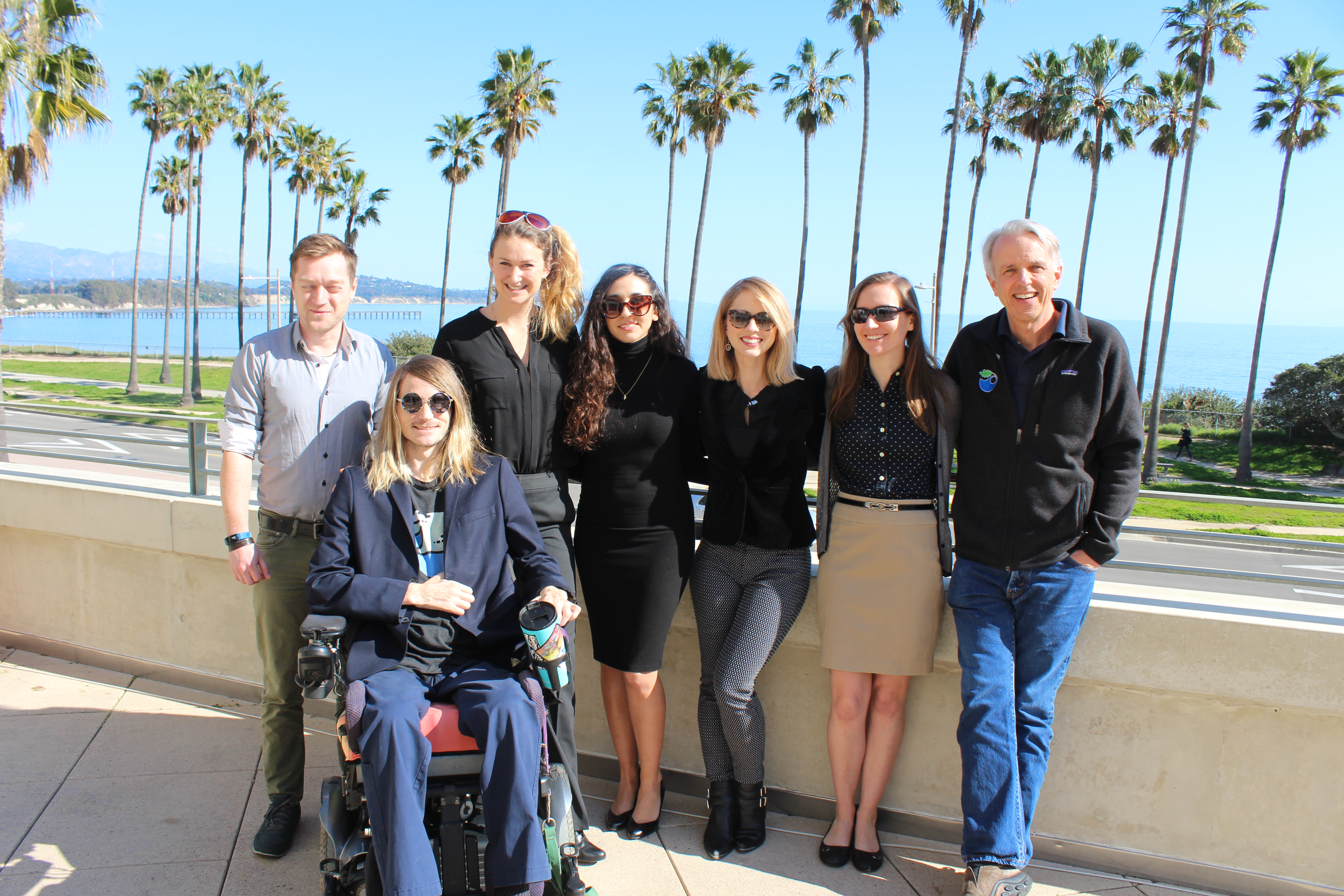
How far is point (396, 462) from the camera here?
2754 millimetres

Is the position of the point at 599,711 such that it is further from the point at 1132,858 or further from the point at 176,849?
the point at 1132,858

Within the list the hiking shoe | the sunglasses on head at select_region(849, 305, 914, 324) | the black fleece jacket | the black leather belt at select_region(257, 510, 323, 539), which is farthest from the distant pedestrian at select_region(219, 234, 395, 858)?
the hiking shoe

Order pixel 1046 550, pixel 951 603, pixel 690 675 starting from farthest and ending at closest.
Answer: pixel 690 675 → pixel 951 603 → pixel 1046 550

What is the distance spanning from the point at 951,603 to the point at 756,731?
0.87 m

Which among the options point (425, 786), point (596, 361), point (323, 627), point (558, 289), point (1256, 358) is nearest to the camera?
point (425, 786)

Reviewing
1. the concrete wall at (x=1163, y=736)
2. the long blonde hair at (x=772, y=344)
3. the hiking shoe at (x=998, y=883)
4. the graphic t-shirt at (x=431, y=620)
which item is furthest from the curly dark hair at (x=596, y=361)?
the hiking shoe at (x=998, y=883)

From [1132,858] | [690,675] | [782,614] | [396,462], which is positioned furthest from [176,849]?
[1132,858]

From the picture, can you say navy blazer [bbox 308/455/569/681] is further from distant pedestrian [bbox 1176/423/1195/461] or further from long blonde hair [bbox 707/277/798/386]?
distant pedestrian [bbox 1176/423/1195/461]

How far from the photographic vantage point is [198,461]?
4.29 m

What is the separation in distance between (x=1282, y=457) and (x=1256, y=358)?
5580mm

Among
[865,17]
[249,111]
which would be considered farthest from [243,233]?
[865,17]

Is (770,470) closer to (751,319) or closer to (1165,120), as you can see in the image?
(751,319)

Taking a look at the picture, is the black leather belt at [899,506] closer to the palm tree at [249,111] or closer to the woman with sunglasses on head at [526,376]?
the woman with sunglasses on head at [526,376]

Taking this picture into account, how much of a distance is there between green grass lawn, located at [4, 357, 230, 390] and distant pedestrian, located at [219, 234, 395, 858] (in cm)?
4597
